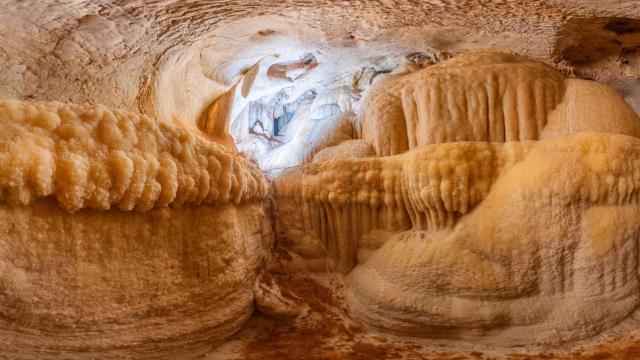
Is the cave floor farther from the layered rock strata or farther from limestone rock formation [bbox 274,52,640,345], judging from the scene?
the layered rock strata

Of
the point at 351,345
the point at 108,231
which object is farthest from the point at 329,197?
the point at 108,231

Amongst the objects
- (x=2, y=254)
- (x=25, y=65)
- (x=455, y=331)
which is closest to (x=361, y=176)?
(x=455, y=331)

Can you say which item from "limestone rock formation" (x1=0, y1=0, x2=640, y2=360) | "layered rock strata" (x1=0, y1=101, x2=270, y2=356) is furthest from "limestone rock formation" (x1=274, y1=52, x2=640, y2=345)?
"layered rock strata" (x1=0, y1=101, x2=270, y2=356)

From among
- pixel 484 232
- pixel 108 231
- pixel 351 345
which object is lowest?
pixel 351 345

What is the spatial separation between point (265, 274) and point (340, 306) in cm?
50

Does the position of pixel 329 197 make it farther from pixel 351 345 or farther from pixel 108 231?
pixel 108 231

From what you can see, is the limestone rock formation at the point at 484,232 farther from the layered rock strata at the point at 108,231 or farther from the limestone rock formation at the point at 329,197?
the layered rock strata at the point at 108,231

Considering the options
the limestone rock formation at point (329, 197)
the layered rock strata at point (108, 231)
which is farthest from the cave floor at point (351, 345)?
the layered rock strata at point (108, 231)

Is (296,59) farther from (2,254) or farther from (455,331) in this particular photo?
(2,254)

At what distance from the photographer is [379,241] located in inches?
121

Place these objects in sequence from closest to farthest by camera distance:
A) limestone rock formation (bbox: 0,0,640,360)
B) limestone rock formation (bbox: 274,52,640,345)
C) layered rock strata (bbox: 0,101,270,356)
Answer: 1. layered rock strata (bbox: 0,101,270,356)
2. limestone rock formation (bbox: 0,0,640,360)
3. limestone rock formation (bbox: 274,52,640,345)

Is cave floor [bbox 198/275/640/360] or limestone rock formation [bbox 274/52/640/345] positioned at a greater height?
limestone rock formation [bbox 274/52/640/345]

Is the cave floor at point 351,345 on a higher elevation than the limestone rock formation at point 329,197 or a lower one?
lower

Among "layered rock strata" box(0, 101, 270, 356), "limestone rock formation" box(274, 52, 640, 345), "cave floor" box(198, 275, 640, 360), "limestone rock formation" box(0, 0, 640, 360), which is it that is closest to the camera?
"layered rock strata" box(0, 101, 270, 356)
